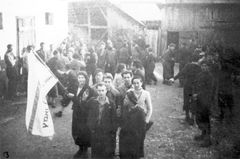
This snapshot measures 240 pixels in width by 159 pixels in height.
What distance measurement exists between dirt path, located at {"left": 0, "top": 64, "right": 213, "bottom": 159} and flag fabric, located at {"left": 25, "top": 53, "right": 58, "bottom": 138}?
3.12ft

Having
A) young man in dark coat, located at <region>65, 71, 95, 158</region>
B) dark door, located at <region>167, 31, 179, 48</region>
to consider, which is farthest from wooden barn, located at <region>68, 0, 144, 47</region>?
young man in dark coat, located at <region>65, 71, 95, 158</region>

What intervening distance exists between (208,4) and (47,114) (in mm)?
12639

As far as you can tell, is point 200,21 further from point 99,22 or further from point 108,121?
point 108,121

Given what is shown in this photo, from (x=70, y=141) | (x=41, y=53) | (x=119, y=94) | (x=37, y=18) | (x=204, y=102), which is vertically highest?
(x=37, y=18)

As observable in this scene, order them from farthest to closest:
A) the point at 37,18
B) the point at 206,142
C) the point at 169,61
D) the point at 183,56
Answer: the point at 37,18 → the point at 169,61 → the point at 183,56 → the point at 206,142

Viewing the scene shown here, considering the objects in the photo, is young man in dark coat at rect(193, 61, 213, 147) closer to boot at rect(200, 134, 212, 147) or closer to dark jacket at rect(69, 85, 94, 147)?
boot at rect(200, 134, 212, 147)

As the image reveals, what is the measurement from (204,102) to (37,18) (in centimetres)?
980

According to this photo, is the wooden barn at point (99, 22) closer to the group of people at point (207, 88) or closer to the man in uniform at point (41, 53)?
the man in uniform at point (41, 53)

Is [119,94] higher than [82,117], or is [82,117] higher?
[119,94]

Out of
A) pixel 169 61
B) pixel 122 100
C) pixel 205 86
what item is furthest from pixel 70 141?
pixel 169 61

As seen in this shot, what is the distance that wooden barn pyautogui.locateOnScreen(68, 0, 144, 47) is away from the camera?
21.3 m

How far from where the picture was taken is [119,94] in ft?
22.6

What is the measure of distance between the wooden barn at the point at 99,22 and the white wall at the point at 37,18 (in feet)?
13.8

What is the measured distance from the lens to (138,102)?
19.8 feet
